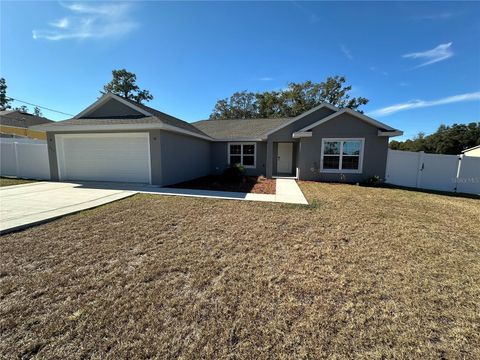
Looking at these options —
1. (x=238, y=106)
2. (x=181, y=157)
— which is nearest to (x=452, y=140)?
(x=238, y=106)

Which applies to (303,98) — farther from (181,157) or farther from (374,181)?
(181,157)

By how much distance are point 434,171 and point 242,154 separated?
1162 centimetres

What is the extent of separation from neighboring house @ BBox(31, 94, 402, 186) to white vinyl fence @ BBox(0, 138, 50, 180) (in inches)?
54.7

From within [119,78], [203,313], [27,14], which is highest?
[119,78]

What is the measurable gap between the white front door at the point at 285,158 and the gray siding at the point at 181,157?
19.2ft

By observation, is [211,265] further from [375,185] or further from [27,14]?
[27,14]

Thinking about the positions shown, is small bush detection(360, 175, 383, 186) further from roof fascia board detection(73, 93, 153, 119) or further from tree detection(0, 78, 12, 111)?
tree detection(0, 78, 12, 111)

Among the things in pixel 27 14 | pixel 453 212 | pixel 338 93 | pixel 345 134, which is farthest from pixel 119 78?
pixel 453 212

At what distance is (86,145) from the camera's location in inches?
420

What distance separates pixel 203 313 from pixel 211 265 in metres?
0.99

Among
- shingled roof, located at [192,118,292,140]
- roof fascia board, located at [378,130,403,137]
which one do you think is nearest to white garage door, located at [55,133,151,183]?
shingled roof, located at [192,118,292,140]

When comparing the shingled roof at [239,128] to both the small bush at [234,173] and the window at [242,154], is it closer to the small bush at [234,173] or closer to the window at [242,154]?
the window at [242,154]

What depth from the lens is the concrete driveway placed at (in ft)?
16.4

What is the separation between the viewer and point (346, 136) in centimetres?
1190
